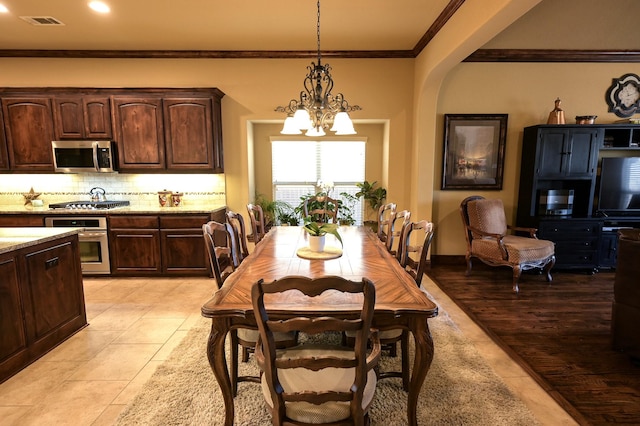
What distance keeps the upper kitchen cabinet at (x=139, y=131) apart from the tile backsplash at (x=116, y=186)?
1.22ft

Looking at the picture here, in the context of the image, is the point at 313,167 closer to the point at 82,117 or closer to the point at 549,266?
the point at 82,117

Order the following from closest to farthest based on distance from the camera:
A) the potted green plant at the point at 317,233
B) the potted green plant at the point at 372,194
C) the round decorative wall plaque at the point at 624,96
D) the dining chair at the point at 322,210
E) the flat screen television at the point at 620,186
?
the potted green plant at the point at 317,233
the dining chair at the point at 322,210
the flat screen television at the point at 620,186
the round decorative wall plaque at the point at 624,96
the potted green plant at the point at 372,194

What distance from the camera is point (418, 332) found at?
158 centimetres

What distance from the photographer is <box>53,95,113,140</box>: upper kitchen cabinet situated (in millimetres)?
4195

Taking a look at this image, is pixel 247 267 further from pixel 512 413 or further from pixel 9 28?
pixel 9 28

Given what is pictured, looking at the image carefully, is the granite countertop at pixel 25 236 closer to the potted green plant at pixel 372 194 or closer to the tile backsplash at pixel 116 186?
the tile backsplash at pixel 116 186

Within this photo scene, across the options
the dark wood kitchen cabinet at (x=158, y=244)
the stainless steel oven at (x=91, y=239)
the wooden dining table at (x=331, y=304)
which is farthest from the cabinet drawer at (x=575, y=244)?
the stainless steel oven at (x=91, y=239)

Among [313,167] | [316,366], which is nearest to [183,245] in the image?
[313,167]

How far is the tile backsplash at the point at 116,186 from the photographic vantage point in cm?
466

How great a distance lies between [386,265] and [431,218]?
2851mm

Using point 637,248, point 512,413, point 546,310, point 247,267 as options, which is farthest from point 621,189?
point 247,267

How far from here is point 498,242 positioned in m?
3.95

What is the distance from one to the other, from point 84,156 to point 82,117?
50 cm

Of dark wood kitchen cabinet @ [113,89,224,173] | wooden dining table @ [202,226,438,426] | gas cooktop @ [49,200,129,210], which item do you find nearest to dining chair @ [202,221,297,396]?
wooden dining table @ [202,226,438,426]
